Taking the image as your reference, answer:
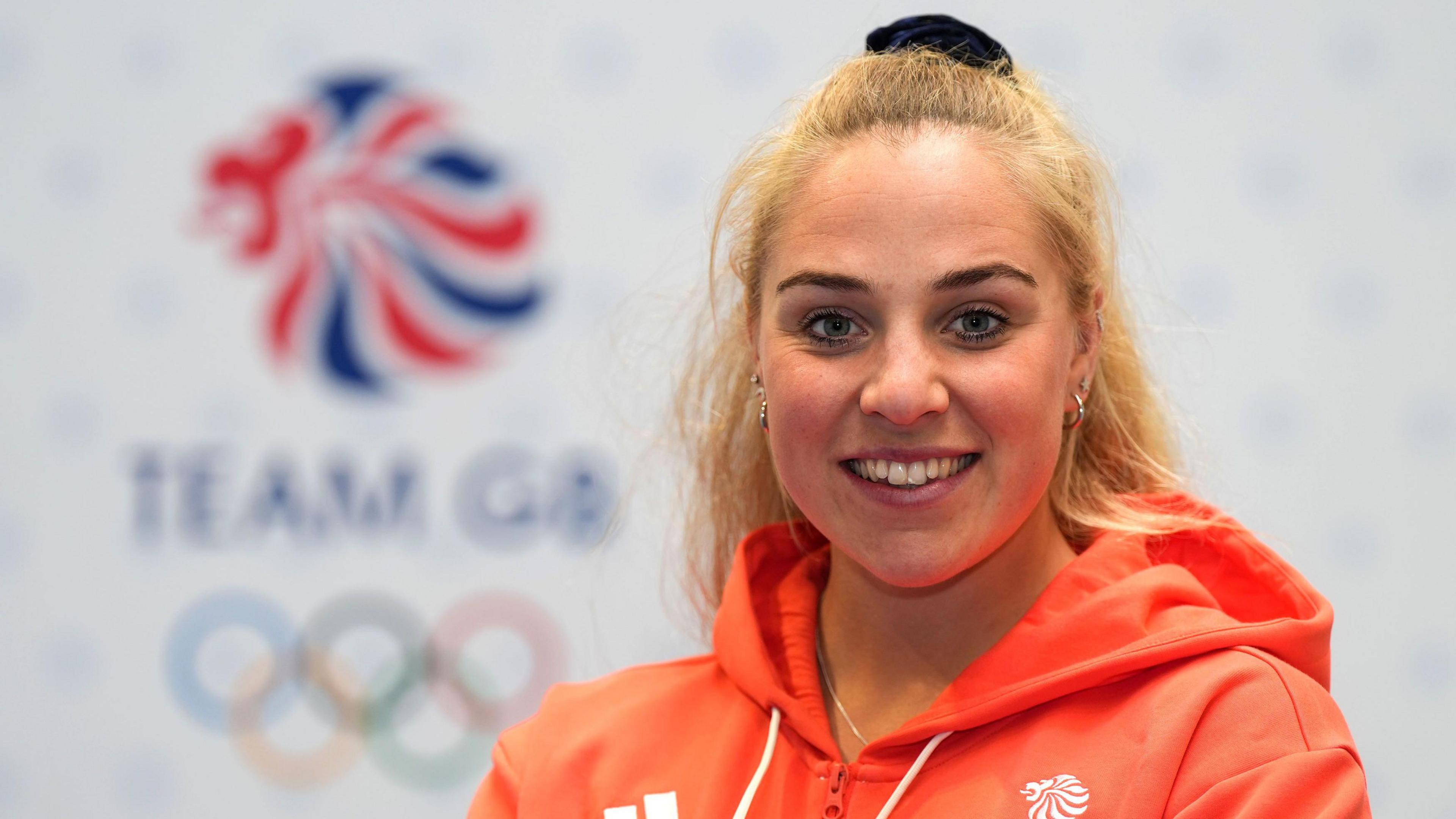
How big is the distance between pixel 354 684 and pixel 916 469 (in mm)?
1124

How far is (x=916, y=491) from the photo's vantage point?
45.3 inches

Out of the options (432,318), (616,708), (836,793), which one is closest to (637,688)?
(616,708)

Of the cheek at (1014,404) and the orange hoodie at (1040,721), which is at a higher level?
the cheek at (1014,404)

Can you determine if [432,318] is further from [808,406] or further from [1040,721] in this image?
[1040,721]

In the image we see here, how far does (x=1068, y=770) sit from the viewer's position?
1100mm

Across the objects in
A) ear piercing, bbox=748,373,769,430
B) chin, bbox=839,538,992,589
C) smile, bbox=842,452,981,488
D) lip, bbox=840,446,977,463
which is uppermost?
ear piercing, bbox=748,373,769,430

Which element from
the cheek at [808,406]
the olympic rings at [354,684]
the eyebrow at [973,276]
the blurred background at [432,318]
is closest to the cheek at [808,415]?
the cheek at [808,406]

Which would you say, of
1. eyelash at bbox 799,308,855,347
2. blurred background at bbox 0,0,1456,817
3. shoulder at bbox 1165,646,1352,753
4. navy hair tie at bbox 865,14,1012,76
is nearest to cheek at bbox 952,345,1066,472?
eyelash at bbox 799,308,855,347

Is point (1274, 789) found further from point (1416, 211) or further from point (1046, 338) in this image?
point (1416, 211)

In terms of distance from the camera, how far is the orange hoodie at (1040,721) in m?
1.04

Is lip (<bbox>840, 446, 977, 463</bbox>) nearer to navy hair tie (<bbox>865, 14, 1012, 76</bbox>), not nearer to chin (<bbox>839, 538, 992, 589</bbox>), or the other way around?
chin (<bbox>839, 538, 992, 589</bbox>)

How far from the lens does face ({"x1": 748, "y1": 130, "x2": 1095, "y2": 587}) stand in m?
1.12

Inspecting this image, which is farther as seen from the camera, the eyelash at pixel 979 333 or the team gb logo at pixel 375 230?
the team gb logo at pixel 375 230

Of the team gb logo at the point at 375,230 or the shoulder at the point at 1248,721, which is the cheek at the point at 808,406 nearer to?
the shoulder at the point at 1248,721
